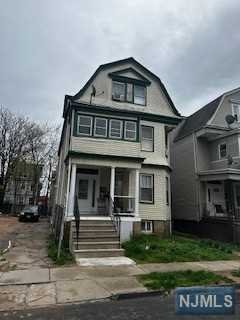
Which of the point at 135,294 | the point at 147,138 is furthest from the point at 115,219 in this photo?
the point at 135,294

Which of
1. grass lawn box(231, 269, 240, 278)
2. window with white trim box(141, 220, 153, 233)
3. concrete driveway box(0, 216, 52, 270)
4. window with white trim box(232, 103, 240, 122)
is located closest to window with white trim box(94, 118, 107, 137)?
window with white trim box(141, 220, 153, 233)

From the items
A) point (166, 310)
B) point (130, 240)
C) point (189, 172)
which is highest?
point (189, 172)

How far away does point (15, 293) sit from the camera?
6.17 meters

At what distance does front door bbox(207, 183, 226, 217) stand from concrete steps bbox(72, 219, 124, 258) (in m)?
8.89

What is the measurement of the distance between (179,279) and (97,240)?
178 inches

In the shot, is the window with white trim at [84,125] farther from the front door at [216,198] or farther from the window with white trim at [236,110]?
the window with white trim at [236,110]

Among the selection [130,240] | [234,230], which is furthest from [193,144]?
[130,240]

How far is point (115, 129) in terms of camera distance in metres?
14.5

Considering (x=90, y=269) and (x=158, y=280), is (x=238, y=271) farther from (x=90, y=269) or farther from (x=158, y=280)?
(x=90, y=269)

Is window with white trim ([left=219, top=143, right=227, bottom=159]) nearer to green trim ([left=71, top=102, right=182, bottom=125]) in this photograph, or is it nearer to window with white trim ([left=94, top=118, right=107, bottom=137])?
green trim ([left=71, top=102, right=182, bottom=125])

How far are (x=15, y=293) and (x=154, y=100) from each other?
12.9 m

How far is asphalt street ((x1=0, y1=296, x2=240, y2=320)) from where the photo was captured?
4.95 metres

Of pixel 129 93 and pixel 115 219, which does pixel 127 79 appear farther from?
pixel 115 219

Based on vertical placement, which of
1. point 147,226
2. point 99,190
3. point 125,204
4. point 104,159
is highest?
point 104,159
